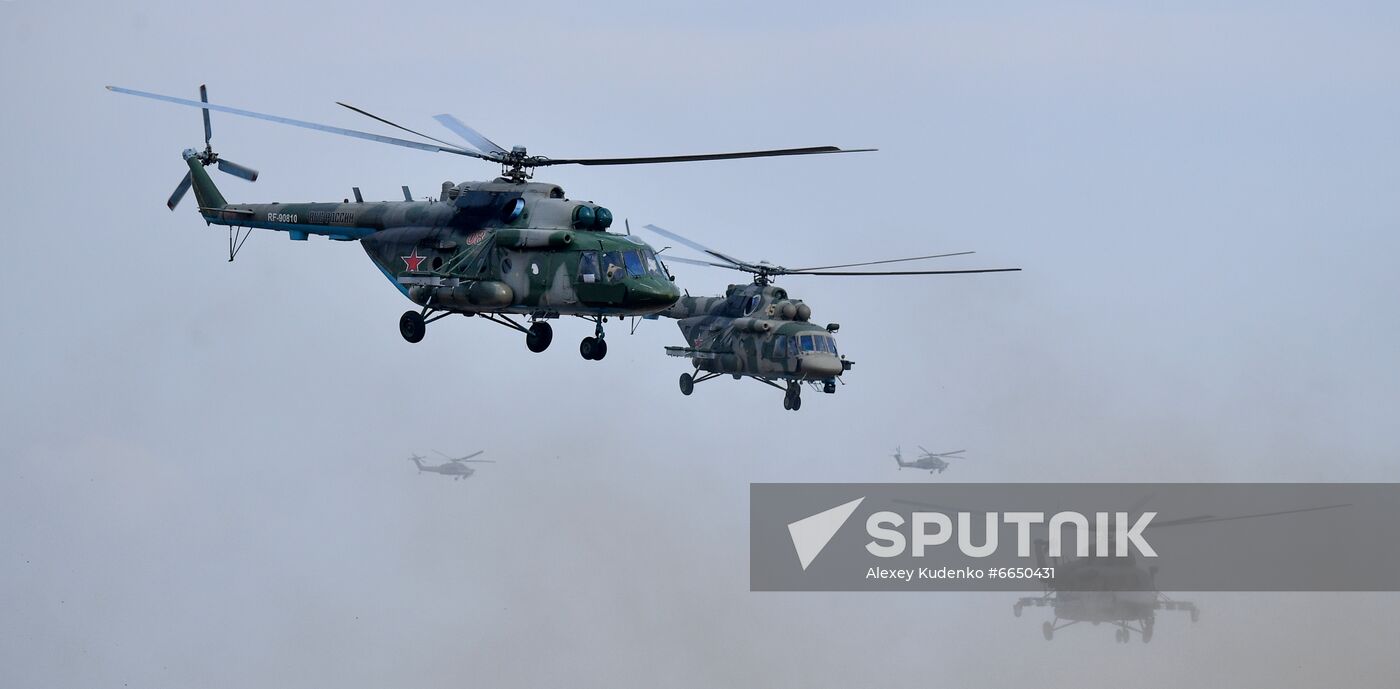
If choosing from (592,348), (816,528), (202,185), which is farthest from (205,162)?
(816,528)

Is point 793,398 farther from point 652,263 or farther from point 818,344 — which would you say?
point 652,263

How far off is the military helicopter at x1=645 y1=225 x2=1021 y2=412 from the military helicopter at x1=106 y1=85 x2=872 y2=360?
15173mm

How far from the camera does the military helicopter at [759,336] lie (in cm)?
5534

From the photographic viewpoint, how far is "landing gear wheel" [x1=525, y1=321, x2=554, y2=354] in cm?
4112

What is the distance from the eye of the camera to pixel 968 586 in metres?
78.4

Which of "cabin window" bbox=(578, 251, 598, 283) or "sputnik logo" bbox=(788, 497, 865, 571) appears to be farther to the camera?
"sputnik logo" bbox=(788, 497, 865, 571)

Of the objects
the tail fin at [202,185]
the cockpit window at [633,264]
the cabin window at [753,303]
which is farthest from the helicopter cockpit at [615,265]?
the cabin window at [753,303]

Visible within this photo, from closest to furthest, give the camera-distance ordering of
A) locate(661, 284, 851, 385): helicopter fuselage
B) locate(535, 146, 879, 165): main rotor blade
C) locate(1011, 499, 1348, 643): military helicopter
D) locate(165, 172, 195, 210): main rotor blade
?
locate(535, 146, 879, 165): main rotor blade, locate(165, 172, 195, 210): main rotor blade, locate(661, 284, 851, 385): helicopter fuselage, locate(1011, 499, 1348, 643): military helicopter

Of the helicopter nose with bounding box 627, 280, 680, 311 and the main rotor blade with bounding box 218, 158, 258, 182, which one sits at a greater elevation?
the main rotor blade with bounding box 218, 158, 258, 182

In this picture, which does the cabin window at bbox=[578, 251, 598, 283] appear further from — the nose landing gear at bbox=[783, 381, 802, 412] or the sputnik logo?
the sputnik logo

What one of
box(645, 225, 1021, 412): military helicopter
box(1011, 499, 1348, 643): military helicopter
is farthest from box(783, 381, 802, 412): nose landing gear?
box(1011, 499, 1348, 643): military helicopter

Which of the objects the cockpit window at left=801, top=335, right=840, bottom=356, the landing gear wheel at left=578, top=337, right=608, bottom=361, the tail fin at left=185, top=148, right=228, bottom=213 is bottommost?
the landing gear wheel at left=578, top=337, right=608, bottom=361

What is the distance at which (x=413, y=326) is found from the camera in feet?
133

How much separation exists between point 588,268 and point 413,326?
4.54 m
